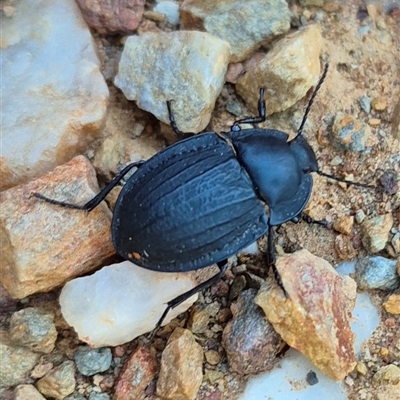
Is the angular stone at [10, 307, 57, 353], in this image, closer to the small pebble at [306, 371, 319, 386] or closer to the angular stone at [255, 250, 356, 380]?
the angular stone at [255, 250, 356, 380]

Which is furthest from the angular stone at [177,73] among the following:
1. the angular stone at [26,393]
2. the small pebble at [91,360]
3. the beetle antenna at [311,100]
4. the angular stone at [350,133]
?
the angular stone at [26,393]

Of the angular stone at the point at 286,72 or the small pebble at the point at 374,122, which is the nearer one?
the angular stone at the point at 286,72

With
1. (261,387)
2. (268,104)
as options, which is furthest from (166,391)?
(268,104)

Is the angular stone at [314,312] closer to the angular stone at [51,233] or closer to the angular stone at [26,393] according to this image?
the angular stone at [51,233]

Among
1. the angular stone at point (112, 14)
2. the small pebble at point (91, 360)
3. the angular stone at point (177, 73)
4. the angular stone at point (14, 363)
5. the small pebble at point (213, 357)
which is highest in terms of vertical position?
the angular stone at point (112, 14)

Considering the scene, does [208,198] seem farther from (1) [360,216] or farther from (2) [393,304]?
(2) [393,304]
